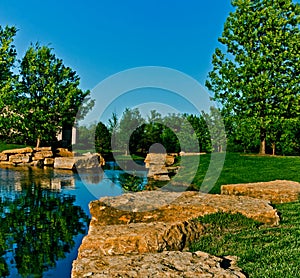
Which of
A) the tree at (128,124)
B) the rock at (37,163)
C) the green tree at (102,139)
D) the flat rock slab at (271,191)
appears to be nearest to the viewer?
the flat rock slab at (271,191)

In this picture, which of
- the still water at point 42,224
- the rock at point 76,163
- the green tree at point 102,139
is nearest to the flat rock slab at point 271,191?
the still water at point 42,224

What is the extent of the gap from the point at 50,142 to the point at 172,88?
73.3ft

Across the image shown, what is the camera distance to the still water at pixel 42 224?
5.86 m

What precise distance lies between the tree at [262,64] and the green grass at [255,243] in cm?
1378

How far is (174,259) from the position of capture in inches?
160

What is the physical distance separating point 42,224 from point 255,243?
4.94 metres

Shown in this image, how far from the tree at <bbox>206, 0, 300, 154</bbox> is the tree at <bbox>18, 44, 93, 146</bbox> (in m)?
14.1

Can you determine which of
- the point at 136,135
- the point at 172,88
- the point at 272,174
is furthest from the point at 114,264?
the point at 136,135

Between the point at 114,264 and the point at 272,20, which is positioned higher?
the point at 272,20

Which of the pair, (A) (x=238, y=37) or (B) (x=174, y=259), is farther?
(A) (x=238, y=37)

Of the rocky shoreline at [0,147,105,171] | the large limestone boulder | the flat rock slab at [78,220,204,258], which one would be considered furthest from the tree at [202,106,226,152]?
the flat rock slab at [78,220,204,258]

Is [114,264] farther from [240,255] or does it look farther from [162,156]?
[162,156]

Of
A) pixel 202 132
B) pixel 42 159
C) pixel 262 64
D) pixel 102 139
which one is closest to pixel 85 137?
pixel 102 139

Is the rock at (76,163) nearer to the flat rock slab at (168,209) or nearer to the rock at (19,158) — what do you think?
the rock at (19,158)
